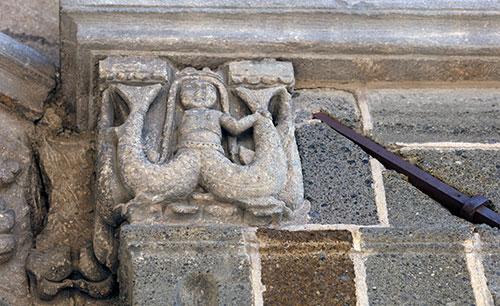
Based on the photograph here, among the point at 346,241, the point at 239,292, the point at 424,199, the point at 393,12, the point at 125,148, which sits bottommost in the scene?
the point at 239,292

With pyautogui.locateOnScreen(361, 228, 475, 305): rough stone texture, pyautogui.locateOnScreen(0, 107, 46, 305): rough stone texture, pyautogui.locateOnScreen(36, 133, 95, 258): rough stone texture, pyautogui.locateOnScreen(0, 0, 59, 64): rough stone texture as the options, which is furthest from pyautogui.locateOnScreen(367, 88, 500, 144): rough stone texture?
pyautogui.locateOnScreen(0, 0, 59, 64): rough stone texture

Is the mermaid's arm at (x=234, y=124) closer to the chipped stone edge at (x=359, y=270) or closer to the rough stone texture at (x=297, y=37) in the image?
the rough stone texture at (x=297, y=37)

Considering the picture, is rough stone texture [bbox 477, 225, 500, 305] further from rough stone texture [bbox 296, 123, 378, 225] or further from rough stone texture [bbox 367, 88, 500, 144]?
rough stone texture [bbox 367, 88, 500, 144]

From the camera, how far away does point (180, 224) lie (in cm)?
224

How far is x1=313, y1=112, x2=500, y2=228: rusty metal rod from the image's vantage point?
2.43 m

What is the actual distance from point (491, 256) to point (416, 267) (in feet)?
0.78

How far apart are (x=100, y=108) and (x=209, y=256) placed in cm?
77

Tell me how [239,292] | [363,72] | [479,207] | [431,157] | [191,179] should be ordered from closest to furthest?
1. [239,292]
2. [191,179]
3. [479,207]
4. [431,157]
5. [363,72]

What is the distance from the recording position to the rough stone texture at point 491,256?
87.7 inches

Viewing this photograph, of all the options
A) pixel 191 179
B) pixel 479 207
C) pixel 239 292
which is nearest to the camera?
pixel 239 292

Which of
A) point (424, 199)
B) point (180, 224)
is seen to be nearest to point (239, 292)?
point (180, 224)

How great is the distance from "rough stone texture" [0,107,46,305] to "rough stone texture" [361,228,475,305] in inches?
41.1

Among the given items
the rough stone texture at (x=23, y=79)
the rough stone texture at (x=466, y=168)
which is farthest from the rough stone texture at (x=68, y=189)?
the rough stone texture at (x=466, y=168)

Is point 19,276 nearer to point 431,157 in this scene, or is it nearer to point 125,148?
point 125,148
